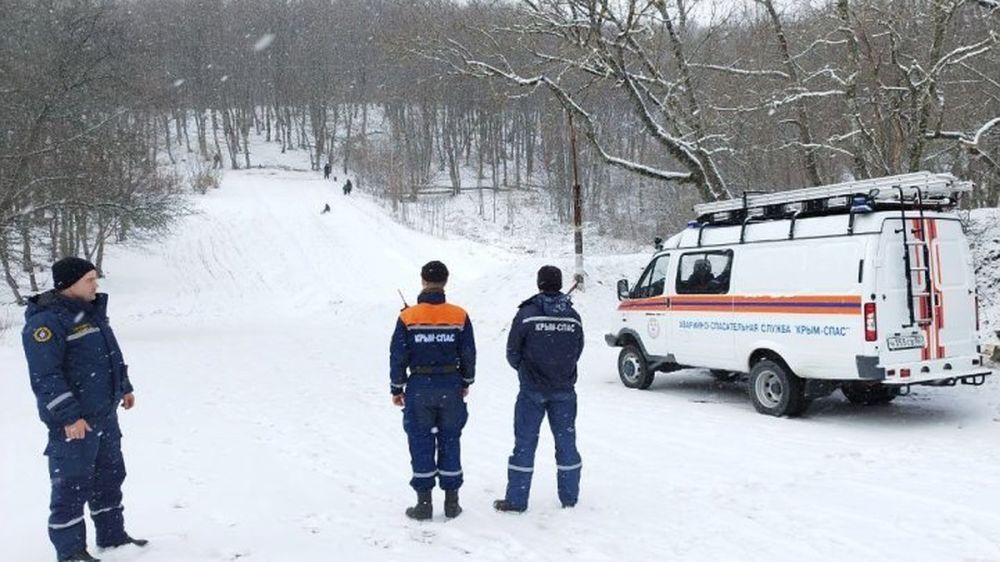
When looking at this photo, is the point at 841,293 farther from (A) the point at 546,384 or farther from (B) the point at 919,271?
(A) the point at 546,384

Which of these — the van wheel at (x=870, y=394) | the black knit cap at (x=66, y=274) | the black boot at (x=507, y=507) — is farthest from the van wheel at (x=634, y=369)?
the black knit cap at (x=66, y=274)

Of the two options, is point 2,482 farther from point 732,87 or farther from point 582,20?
point 732,87

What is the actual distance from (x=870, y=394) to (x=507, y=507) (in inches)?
251

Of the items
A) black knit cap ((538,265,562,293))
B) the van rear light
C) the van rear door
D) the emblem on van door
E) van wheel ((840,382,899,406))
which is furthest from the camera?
the emblem on van door

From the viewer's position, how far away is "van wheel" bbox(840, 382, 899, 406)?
10.2 meters

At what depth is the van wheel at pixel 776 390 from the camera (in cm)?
946

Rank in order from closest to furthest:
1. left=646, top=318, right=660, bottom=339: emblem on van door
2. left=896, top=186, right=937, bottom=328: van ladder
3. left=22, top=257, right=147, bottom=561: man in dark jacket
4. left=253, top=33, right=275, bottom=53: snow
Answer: left=22, top=257, right=147, bottom=561: man in dark jacket
left=896, top=186, right=937, bottom=328: van ladder
left=646, top=318, right=660, bottom=339: emblem on van door
left=253, top=33, right=275, bottom=53: snow

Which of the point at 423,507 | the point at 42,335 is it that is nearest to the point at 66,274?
the point at 42,335

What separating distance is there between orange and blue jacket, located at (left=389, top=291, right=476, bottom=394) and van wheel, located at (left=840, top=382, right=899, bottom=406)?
636cm

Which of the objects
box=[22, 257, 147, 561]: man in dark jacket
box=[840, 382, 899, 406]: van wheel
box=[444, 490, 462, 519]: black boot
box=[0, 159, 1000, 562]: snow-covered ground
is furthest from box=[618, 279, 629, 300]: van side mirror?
box=[22, 257, 147, 561]: man in dark jacket

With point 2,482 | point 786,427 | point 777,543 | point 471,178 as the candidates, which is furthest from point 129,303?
point 471,178

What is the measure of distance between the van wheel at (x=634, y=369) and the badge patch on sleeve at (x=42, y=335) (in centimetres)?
877

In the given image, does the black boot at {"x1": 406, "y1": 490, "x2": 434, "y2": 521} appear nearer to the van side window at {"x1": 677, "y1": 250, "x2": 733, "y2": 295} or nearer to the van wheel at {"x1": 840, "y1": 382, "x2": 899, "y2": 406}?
the van side window at {"x1": 677, "y1": 250, "x2": 733, "y2": 295}

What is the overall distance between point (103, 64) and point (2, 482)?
1899 cm
